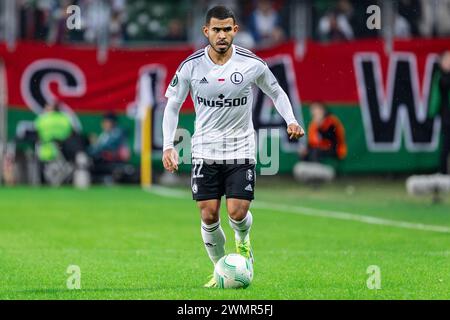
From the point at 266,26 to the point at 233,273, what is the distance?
16647 mm

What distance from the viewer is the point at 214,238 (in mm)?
10172

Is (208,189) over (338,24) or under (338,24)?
under

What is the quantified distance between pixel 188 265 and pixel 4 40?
14888 mm

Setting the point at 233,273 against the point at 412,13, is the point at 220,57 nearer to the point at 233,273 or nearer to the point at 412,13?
the point at 233,273

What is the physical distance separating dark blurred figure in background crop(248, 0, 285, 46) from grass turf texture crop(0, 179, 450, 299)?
4561 millimetres

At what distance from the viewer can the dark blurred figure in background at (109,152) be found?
25344 mm

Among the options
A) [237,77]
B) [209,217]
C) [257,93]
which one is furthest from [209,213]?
[257,93]

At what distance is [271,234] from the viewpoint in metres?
15.3

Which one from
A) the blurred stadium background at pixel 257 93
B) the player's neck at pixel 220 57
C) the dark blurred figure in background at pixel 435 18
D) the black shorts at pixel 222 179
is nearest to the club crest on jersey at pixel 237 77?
the player's neck at pixel 220 57

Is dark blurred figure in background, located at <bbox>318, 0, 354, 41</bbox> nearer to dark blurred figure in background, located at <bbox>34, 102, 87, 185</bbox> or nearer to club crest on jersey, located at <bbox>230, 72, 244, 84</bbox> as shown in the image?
dark blurred figure in background, located at <bbox>34, 102, 87, 185</bbox>

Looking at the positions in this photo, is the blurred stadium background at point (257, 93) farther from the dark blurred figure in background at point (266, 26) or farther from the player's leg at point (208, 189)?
the player's leg at point (208, 189)

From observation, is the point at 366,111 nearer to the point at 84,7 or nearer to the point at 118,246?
the point at 84,7
